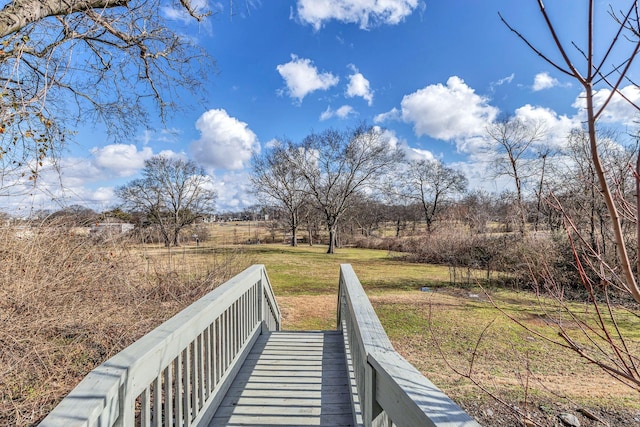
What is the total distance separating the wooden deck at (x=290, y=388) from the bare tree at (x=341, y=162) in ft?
60.9

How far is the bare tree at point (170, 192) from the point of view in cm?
2525

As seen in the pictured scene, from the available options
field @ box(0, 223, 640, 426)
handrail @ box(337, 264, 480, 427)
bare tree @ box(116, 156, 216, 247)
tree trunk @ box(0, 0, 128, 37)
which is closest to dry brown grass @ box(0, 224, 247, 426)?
field @ box(0, 223, 640, 426)

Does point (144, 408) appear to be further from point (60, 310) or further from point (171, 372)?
point (60, 310)

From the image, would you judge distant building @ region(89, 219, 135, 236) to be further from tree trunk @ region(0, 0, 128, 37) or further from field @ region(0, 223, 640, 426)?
tree trunk @ region(0, 0, 128, 37)

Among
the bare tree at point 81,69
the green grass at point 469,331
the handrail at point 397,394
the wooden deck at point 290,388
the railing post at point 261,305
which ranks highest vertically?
the bare tree at point 81,69

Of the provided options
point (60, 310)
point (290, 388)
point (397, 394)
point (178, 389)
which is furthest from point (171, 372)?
point (60, 310)

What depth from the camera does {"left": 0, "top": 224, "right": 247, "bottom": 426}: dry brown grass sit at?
9.17 ft

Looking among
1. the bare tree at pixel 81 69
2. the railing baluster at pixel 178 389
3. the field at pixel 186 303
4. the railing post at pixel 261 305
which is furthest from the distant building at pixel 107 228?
the railing baluster at pixel 178 389

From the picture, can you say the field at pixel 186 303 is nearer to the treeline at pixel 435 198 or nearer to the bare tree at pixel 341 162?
the treeline at pixel 435 198

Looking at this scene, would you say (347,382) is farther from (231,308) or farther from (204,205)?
(204,205)

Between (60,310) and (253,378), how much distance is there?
2259mm

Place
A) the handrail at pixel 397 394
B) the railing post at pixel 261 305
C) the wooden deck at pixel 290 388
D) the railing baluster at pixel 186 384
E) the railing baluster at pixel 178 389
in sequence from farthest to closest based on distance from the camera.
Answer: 1. the railing post at pixel 261 305
2. the wooden deck at pixel 290 388
3. the railing baluster at pixel 186 384
4. the railing baluster at pixel 178 389
5. the handrail at pixel 397 394

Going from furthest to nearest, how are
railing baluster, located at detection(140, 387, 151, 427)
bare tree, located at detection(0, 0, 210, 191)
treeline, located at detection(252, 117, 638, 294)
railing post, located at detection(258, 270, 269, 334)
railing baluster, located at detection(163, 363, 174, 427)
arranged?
treeline, located at detection(252, 117, 638, 294)
railing post, located at detection(258, 270, 269, 334)
bare tree, located at detection(0, 0, 210, 191)
railing baluster, located at detection(163, 363, 174, 427)
railing baluster, located at detection(140, 387, 151, 427)

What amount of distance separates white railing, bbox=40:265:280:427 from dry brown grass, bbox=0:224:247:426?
1322mm
